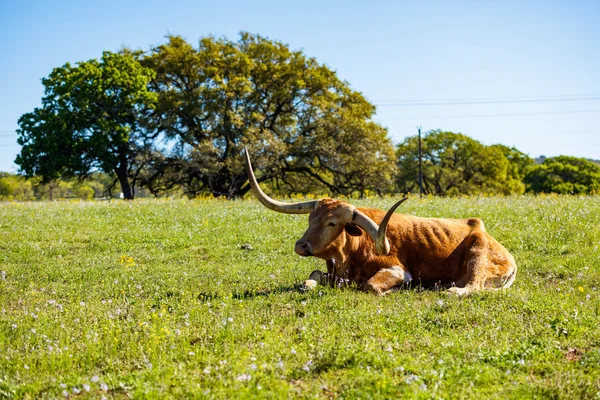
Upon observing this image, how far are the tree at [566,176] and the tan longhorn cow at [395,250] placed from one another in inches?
3070

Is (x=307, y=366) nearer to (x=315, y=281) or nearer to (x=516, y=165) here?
(x=315, y=281)

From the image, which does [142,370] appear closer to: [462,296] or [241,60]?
[462,296]

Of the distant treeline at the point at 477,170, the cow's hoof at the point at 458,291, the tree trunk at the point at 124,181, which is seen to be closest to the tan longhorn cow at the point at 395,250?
the cow's hoof at the point at 458,291

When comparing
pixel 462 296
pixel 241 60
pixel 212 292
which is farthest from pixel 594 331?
pixel 241 60

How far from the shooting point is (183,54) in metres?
49.0

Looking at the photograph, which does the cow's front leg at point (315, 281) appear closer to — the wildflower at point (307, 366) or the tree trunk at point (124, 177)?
the wildflower at point (307, 366)

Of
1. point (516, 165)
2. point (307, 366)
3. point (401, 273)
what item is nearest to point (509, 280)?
point (401, 273)

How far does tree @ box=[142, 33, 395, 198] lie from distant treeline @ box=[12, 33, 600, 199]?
10cm

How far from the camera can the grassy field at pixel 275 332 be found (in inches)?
212

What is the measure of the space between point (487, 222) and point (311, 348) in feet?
39.4

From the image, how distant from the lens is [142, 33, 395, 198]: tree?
46.8 m

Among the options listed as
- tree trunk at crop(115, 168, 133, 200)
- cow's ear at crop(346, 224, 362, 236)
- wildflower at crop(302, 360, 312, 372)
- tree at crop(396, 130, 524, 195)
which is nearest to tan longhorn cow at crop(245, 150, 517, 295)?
cow's ear at crop(346, 224, 362, 236)

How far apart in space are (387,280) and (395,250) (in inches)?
29.4

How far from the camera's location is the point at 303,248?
9.29m
